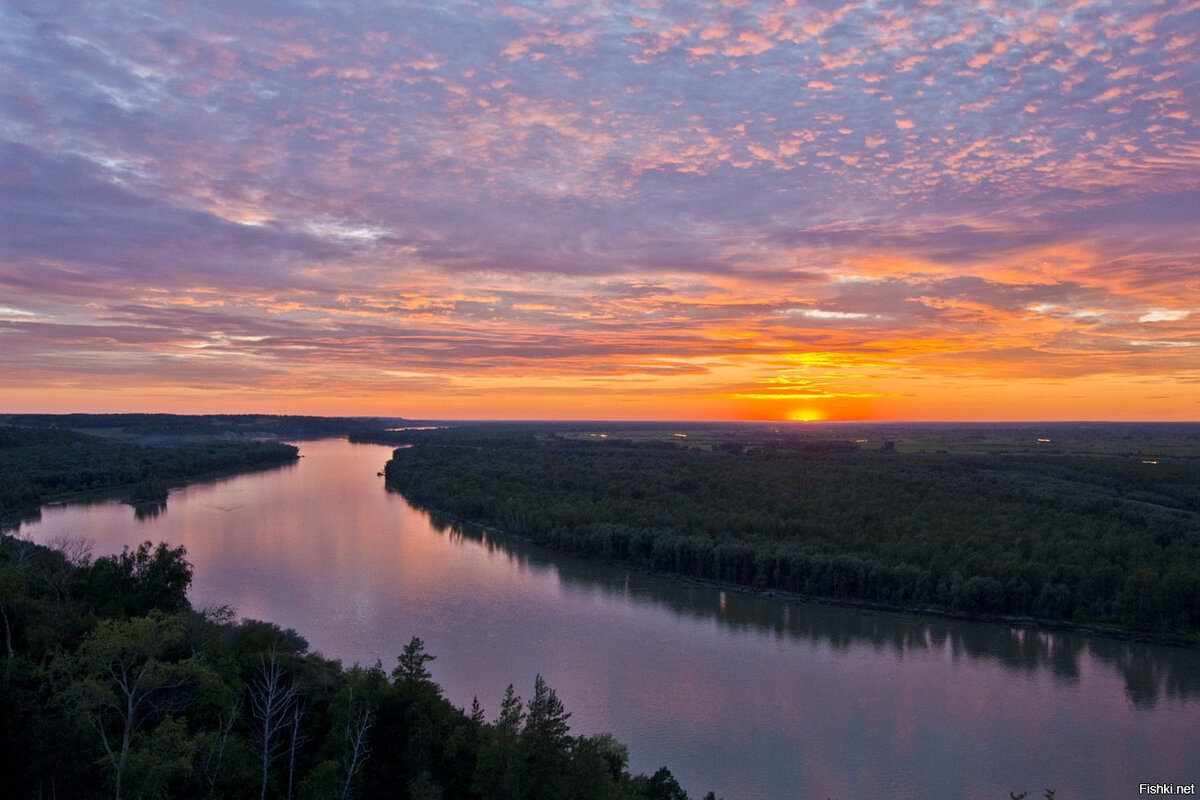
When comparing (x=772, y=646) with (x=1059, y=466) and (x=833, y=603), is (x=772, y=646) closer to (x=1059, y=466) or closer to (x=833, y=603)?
(x=833, y=603)

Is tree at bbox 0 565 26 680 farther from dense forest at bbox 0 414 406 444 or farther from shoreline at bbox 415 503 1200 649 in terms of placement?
dense forest at bbox 0 414 406 444

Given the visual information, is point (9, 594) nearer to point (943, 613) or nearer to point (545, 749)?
point (545, 749)

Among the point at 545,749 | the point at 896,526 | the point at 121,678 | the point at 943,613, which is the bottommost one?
the point at 943,613

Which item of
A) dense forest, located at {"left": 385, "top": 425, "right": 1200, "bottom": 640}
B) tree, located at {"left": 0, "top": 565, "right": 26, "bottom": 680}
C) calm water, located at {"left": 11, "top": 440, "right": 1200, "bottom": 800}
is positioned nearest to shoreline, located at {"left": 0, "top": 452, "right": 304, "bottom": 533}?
calm water, located at {"left": 11, "top": 440, "right": 1200, "bottom": 800}

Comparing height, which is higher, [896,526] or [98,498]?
[896,526]

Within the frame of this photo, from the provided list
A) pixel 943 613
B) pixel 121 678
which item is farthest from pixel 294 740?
pixel 943 613

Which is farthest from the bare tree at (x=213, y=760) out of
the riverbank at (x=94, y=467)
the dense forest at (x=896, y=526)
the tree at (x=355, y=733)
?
the riverbank at (x=94, y=467)
